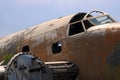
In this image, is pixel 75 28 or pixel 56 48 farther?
pixel 56 48

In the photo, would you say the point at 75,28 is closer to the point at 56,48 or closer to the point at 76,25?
the point at 76,25

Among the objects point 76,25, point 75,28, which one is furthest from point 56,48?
point 76,25

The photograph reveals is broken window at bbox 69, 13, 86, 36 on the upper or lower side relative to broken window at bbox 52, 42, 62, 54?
upper

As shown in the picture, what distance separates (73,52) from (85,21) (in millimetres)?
1187

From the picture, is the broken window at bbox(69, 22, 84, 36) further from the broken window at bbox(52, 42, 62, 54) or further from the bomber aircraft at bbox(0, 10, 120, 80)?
the broken window at bbox(52, 42, 62, 54)

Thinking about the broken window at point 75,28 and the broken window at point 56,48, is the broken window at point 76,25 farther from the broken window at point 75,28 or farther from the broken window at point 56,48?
the broken window at point 56,48

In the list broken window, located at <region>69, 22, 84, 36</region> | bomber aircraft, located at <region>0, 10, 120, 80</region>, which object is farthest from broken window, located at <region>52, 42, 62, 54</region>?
broken window, located at <region>69, 22, 84, 36</region>

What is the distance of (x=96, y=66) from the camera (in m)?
10.7

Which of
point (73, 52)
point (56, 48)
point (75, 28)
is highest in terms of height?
point (75, 28)

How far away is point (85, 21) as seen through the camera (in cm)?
1194

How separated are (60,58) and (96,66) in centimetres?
172

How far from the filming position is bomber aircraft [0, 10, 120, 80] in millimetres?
10406

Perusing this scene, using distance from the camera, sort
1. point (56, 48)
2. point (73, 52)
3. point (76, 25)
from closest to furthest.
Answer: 1. point (73, 52)
2. point (76, 25)
3. point (56, 48)

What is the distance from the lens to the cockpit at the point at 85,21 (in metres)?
11.8
